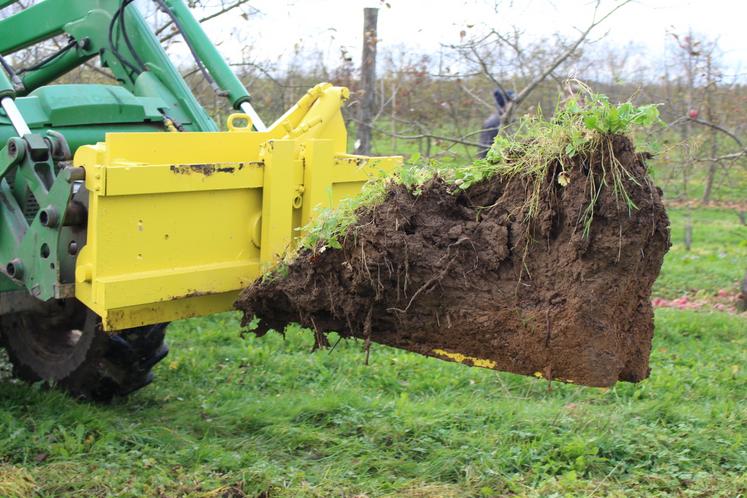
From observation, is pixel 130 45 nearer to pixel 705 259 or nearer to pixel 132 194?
→ pixel 132 194

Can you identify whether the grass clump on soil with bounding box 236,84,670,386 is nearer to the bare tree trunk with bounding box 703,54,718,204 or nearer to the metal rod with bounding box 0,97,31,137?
the metal rod with bounding box 0,97,31,137

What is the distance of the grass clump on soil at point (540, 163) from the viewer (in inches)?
109

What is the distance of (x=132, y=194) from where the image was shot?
3.09 m

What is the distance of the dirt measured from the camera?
280 centimetres

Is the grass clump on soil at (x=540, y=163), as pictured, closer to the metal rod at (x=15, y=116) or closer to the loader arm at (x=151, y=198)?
the loader arm at (x=151, y=198)

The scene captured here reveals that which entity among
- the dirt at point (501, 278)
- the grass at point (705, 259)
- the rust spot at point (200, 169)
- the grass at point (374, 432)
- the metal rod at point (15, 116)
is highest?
the metal rod at point (15, 116)

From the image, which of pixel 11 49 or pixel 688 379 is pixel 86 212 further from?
pixel 688 379

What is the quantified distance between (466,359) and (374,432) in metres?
1.21

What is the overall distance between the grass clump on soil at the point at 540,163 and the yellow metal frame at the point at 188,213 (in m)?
0.24

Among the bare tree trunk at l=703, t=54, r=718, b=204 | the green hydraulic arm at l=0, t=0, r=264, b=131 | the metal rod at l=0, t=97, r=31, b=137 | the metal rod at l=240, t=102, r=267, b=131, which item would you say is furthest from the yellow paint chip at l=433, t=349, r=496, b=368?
the bare tree trunk at l=703, t=54, r=718, b=204

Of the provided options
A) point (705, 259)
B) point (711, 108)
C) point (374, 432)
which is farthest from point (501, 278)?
point (705, 259)

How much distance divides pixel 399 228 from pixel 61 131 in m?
1.87

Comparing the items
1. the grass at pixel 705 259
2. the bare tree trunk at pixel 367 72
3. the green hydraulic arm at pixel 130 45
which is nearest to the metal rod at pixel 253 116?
the green hydraulic arm at pixel 130 45

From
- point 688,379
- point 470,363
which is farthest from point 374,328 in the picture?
point 688,379
